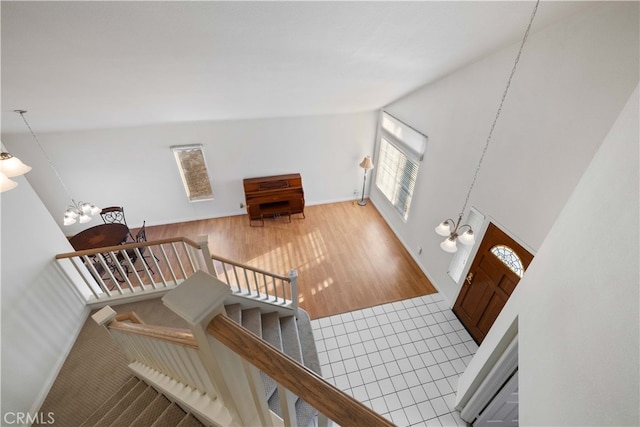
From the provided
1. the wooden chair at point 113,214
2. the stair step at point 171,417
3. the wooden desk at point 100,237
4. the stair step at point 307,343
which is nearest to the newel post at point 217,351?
the stair step at point 171,417

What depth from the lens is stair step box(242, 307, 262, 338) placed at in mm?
3088

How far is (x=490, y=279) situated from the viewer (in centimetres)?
325

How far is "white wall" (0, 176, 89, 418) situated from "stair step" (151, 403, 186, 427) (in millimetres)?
1325

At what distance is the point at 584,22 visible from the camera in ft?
6.79

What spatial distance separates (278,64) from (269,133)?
309cm

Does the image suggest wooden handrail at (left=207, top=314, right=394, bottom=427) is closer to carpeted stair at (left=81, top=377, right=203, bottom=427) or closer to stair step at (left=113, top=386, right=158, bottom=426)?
carpeted stair at (left=81, top=377, right=203, bottom=427)

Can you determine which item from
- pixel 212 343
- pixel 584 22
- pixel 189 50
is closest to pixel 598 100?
pixel 584 22

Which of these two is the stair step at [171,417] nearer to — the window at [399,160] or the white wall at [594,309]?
the white wall at [594,309]

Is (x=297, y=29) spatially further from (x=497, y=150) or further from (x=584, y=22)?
(x=497, y=150)

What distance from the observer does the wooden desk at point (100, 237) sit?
4.05m

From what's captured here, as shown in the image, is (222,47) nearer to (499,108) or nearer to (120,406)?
(499,108)

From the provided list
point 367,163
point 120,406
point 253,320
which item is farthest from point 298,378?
point 367,163

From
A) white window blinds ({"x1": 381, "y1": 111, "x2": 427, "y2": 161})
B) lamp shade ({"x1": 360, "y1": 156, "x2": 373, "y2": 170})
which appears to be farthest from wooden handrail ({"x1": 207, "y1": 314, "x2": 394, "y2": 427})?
lamp shade ({"x1": 360, "y1": 156, "x2": 373, "y2": 170})

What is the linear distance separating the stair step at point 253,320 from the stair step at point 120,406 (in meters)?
1.09
